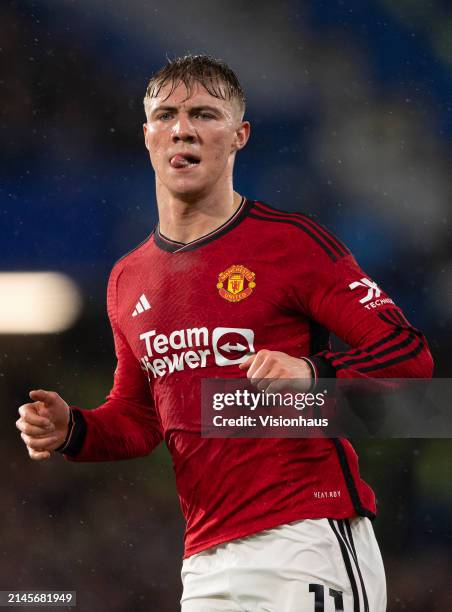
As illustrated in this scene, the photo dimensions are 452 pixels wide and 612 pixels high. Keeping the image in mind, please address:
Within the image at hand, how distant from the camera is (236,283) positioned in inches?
83.6

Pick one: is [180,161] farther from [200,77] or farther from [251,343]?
[251,343]

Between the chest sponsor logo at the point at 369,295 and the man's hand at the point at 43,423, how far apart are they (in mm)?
703

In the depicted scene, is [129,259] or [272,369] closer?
[272,369]

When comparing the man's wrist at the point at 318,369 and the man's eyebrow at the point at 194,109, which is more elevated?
the man's eyebrow at the point at 194,109

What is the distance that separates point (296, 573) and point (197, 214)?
86cm

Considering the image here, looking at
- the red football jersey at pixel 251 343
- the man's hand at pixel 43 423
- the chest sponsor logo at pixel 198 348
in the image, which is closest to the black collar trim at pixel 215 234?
the red football jersey at pixel 251 343

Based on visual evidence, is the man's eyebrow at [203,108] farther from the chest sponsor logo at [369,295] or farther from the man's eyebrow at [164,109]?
the chest sponsor logo at [369,295]

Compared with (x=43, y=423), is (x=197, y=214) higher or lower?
higher

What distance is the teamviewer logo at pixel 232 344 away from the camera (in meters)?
2.09

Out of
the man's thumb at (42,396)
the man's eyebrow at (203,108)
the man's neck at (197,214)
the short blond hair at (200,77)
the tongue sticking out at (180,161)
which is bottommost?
the man's thumb at (42,396)

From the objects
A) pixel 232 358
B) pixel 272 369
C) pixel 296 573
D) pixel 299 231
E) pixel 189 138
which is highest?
pixel 189 138

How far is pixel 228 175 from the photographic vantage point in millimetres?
2312

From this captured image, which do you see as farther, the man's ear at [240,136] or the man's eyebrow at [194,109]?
the man's ear at [240,136]

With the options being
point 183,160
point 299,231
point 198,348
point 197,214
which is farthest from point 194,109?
point 198,348
